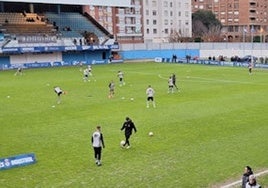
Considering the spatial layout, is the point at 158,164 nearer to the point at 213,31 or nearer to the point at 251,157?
the point at 251,157

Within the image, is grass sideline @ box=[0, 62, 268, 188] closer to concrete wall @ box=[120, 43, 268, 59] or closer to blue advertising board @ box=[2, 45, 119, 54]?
blue advertising board @ box=[2, 45, 119, 54]

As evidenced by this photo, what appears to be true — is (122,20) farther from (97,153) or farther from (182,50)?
(97,153)

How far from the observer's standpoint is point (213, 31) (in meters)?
129

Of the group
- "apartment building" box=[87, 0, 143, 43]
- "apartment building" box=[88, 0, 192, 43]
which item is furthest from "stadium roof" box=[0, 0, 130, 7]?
"apartment building" box=[87, 0, 143, 43]

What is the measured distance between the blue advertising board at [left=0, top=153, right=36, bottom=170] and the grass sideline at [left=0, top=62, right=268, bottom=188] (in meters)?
0.38

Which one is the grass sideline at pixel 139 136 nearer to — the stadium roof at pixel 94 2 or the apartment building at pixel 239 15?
the stadium roof at pixel 94 2

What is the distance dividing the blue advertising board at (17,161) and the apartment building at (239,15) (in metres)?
130

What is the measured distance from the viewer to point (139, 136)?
75.3 ft

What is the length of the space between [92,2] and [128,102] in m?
48.4

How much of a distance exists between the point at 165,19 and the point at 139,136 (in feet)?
354

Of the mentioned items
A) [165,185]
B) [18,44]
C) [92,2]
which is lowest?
[165,185]

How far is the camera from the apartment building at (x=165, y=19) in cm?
12412

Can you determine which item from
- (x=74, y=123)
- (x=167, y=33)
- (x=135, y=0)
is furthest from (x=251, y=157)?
(x=167, y=33)

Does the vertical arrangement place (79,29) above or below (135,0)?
below
